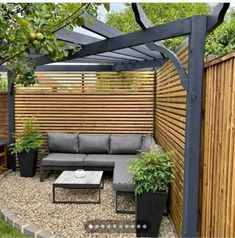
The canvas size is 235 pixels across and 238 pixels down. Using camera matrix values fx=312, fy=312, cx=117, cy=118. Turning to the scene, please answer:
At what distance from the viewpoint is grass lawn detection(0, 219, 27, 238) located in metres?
4.26

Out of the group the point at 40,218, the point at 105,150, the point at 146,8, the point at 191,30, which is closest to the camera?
Result: the point at 191,30

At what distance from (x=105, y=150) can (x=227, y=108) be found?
17.2 ft

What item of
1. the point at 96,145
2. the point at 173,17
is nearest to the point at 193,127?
the point at 96,145

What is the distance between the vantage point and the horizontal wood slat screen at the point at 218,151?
8.46 feet

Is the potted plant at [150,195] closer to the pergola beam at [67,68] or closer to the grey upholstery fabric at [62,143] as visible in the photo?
the grey upholstery fabric at [62,143]

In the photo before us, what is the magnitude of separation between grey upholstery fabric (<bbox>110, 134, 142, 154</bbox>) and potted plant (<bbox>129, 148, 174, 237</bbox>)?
3.42 metres

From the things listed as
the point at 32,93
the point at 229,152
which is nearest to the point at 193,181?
the point at 229,152

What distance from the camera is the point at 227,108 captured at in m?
2.69

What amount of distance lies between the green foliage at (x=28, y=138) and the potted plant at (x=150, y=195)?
3.92m

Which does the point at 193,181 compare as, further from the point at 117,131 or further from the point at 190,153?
the point at 117,131

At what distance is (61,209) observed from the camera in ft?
17.2

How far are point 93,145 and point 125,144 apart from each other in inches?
31.1

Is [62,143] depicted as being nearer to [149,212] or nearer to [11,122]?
[11,122]

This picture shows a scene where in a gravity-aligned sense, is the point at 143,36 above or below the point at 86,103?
above
